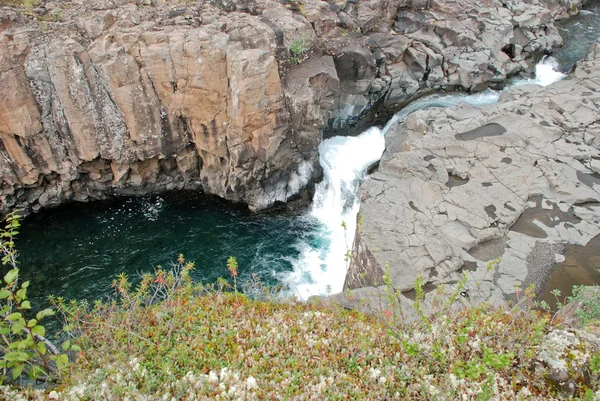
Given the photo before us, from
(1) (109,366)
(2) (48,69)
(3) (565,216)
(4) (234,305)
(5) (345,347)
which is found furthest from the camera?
(2) (48,69)

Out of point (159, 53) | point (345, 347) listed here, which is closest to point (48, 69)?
point (159, 53)

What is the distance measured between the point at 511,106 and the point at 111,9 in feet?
55.3

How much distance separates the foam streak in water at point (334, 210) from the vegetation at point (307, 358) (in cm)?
661

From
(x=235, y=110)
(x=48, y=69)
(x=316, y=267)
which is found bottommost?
(x=316, y=267)

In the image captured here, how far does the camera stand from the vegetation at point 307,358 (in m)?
6.18

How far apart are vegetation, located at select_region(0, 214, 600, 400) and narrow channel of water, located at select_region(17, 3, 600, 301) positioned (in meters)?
7.18

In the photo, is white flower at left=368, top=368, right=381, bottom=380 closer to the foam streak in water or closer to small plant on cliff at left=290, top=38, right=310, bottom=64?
the foam streak in water

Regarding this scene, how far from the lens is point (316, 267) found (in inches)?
629

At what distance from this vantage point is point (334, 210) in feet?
61.0

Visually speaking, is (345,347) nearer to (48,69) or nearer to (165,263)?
(165,263)

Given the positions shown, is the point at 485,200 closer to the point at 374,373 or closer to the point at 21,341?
the point at 374,373

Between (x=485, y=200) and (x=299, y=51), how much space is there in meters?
9.81

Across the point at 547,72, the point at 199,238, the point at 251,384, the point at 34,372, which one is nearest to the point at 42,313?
the point at 34,372

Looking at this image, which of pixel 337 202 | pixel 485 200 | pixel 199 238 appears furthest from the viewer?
pixel 337 202
